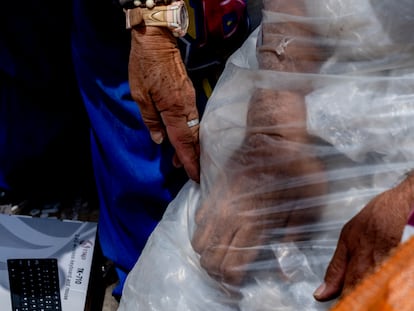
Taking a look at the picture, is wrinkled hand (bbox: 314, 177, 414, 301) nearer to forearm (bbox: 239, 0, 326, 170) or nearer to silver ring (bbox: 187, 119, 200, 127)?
forearm (bbox: 239, 0, 326, 170)

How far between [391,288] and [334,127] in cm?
40

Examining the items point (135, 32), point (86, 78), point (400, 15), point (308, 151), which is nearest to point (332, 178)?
point (308, 151)

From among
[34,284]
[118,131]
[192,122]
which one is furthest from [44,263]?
[192,122]

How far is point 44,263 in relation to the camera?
53.2 inches

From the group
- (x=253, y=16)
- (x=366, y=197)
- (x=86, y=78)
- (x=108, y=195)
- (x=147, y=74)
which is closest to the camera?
(x=366, y=197)

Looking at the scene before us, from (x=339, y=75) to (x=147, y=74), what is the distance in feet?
0.92

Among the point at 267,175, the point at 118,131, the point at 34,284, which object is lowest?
the point at 34,284

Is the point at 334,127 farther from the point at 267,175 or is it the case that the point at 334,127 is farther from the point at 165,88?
the point at 165,88

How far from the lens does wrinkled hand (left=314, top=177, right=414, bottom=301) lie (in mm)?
678

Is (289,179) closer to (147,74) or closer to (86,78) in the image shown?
(147,74)

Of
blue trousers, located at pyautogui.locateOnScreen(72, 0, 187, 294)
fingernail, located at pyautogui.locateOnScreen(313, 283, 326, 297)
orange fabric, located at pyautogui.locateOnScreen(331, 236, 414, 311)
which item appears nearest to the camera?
orange fabric, located at pyautogui.locateOnScreen(331, 236, 414, 311)

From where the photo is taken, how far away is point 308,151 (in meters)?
0.83

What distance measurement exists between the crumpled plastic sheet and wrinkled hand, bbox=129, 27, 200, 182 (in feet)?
0.14

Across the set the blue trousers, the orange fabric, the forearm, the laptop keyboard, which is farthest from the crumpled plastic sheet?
the laptop keyboard
